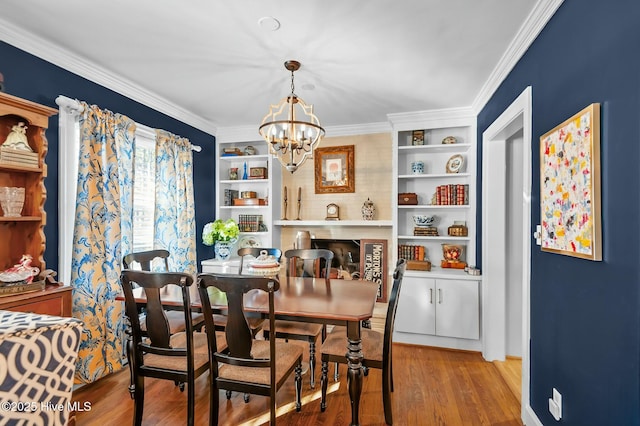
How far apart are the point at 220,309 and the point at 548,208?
195 cm

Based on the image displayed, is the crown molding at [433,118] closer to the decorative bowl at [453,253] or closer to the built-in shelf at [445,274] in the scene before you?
the decorative bowl at [453,253]

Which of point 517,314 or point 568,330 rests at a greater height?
point 568,330

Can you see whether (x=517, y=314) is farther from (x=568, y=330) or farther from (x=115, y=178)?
(x=115, y=178)

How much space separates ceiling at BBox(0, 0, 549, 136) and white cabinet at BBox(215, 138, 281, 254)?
1.30 m

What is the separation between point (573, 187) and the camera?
5.24 ft

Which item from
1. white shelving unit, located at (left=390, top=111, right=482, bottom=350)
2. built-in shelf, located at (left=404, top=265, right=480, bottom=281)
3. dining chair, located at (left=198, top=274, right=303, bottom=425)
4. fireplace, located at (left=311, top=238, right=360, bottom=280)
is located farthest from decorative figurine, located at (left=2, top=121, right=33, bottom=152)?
built-in shelf, located at (left=404, top=265, right=480, bottom=281)

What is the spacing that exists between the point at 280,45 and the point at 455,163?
241cm

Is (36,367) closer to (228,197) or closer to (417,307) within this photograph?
(417,307)

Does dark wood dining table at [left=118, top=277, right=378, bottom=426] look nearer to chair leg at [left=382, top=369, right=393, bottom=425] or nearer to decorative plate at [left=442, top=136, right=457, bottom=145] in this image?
chair leg at [left=382, top=369, right=393, bottom=425]

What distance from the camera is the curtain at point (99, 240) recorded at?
2.64 m

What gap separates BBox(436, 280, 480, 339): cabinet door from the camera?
342 cm

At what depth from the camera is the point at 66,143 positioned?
8.64ft

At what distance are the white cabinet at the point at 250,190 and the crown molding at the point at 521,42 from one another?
2670 millimetres

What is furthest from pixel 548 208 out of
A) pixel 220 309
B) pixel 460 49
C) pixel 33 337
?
pixel 33 337
